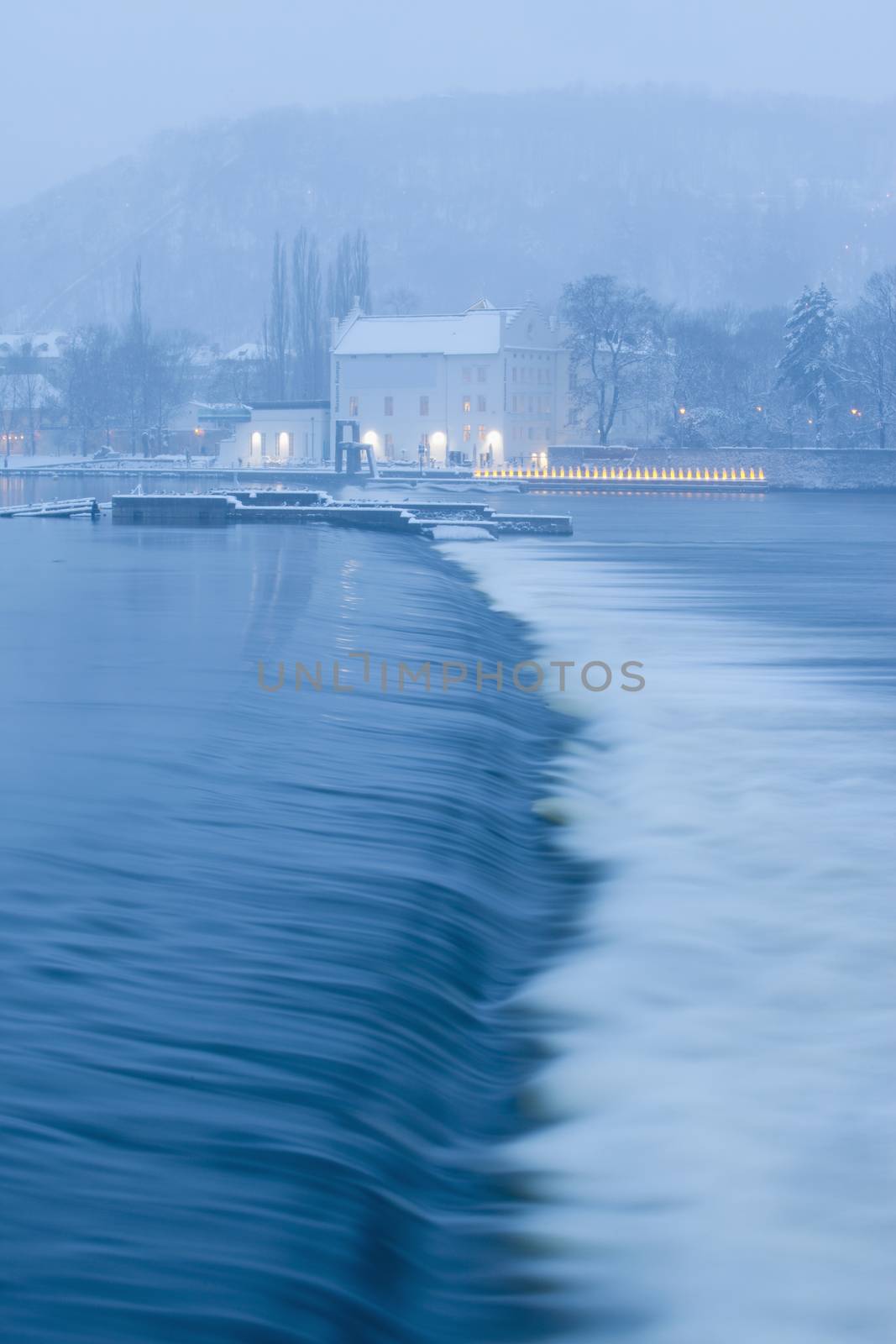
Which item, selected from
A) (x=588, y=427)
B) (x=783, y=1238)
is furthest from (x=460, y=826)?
(x=588, y=427)

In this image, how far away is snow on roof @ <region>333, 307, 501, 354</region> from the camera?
300 feet

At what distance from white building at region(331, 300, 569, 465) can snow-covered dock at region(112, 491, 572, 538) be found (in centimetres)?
4326

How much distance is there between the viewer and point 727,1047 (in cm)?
681

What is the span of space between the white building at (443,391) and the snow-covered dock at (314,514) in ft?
142

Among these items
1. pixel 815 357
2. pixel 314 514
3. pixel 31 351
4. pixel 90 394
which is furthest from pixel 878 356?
pixel 31 351

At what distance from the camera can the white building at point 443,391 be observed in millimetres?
90438

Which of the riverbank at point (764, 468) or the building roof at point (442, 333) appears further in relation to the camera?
the building roof at point (442, 333)

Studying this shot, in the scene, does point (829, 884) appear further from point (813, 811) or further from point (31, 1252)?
point (31, 1252)

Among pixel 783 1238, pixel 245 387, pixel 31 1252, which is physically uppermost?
pixel 245 387

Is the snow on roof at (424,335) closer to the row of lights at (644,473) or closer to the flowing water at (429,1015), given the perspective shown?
the row of lights at (644,473)

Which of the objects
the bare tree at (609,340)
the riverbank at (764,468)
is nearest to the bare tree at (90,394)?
the riverbank at (764,468)

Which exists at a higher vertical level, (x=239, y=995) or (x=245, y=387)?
(x=245, y=387)

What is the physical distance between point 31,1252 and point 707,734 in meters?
10.7

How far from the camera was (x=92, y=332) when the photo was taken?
13100cm
